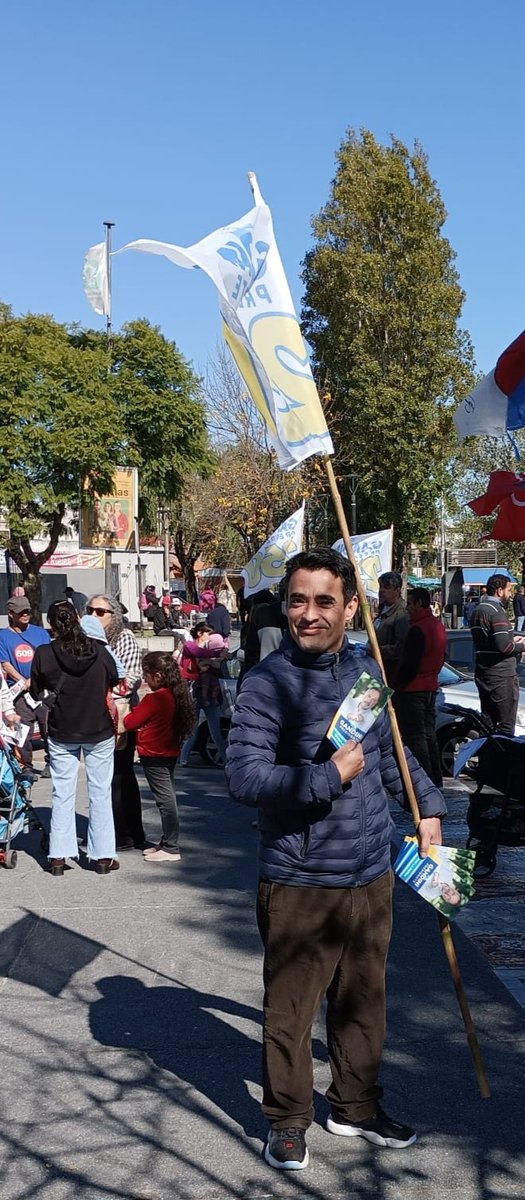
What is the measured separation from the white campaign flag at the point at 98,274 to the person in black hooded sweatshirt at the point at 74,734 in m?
33.9

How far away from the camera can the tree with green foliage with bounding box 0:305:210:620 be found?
36.7 m

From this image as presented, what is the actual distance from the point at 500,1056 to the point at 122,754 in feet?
15.0

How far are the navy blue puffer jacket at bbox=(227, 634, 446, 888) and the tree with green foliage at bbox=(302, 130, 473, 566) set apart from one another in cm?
3925

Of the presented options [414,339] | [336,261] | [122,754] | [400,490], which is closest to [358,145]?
[336,261]

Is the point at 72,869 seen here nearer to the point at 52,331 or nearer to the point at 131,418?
the point at 131,418

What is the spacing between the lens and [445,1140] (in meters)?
3.96

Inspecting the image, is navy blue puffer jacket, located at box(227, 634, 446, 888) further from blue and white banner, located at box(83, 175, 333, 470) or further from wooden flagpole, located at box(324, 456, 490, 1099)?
blue and white banner, located at box(83, 175, 333, 470)

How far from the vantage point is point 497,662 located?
11266 millimetres

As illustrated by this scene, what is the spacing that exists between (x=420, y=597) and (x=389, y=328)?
34.4m

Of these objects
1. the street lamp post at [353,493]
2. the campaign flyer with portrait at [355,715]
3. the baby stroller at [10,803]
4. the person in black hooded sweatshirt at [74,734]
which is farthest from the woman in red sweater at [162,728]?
the street lamp post at [353,493]

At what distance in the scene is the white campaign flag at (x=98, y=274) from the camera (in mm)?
40562

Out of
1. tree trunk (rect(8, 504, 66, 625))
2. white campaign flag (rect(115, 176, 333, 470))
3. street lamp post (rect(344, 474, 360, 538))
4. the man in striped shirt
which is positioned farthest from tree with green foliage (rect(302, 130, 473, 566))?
white campaign flag (rect(115, 176, 333, 470))

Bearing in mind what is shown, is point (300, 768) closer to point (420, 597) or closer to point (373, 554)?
point (420, 597)

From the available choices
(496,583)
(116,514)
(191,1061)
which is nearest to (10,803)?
(191,1061)
